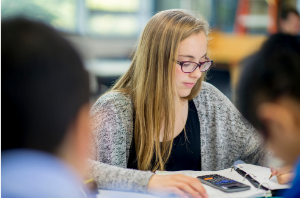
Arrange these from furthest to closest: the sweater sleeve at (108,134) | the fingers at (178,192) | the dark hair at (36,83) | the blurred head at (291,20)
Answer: the blurred head at (291,20) → the sweater sleeve at (108,134) → the fingers at (178,192) → the dark hair at (36,83)

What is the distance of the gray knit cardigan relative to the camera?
3.29 feet

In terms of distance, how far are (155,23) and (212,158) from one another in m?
0.66

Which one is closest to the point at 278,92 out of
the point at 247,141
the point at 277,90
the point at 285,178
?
the point at 277,90

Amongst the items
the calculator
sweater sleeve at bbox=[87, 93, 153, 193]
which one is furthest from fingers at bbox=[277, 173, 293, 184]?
sweater sleeve at bbox=[87, 93, 153, 193]

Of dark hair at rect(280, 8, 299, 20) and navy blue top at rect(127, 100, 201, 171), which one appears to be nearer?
navy blue top at rect(127, 100, 201, 171)

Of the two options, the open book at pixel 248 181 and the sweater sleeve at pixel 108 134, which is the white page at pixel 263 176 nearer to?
the open book at pixel 248 181

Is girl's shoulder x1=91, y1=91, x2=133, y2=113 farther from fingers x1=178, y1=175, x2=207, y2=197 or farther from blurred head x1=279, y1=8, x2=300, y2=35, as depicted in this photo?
blurred head x1=279, y1=8, x2=300, y2=35

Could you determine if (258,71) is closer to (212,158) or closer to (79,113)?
(79,113)

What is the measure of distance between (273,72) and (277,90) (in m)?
0.04

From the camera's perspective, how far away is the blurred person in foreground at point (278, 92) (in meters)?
0.57

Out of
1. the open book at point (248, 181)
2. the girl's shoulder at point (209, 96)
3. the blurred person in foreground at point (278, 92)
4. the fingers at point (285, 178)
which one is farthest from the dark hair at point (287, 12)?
the blurred person in foreground at point (278, 92)

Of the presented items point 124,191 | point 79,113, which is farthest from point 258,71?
point 124,191

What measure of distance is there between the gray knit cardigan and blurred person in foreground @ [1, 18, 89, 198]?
0.45 metres

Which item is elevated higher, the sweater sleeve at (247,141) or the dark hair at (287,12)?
the dark hair at (287,12)
